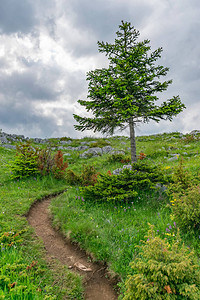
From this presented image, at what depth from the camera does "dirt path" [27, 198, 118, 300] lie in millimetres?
4484

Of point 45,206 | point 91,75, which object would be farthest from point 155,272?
point 91,75

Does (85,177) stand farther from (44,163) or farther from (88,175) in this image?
(44,163)

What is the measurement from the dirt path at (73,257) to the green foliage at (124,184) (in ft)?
7.61

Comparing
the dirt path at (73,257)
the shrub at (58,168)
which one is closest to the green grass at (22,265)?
the dirt path at (73,257)

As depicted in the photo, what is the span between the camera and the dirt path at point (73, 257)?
448cm

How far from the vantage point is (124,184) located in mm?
8086

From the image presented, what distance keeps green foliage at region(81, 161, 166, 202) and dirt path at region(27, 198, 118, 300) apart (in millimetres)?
2319

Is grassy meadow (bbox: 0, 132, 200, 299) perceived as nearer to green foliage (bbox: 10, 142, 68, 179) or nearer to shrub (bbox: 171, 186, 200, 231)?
→ shrub (bbox: 171, 186, 200, 231)

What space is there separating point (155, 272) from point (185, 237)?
277cm

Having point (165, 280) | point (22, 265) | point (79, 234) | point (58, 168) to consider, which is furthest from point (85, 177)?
point (165, 280)

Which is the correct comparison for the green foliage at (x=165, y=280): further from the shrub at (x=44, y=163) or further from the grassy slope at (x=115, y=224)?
the shrub at (x=44, y=163)

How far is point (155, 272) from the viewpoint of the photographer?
3.01 meters

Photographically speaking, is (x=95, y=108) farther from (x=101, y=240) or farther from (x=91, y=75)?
(x=101, y=240)

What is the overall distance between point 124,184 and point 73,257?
11.8ft
